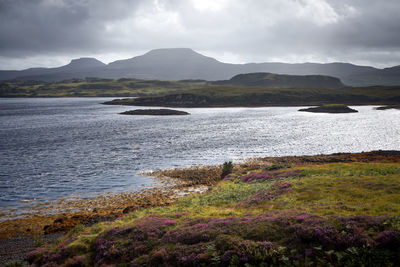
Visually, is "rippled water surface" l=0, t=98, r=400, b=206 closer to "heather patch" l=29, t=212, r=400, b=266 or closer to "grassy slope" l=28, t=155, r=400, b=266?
"grassy slope" l=28, t=155, r=400, b=266

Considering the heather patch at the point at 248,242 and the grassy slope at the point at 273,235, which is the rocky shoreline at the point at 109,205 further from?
the heather patch at the point at 248,242

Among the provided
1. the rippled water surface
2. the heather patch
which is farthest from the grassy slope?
the rippled water surface

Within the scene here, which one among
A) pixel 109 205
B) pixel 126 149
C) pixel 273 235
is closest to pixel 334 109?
pixel 126 149

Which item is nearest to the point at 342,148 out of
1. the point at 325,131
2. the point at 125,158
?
the point at 325,131

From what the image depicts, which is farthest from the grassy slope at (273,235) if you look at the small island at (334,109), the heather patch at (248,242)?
the small island at (334,109)

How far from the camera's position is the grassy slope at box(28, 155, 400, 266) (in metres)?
13.7

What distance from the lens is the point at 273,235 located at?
16156 mm

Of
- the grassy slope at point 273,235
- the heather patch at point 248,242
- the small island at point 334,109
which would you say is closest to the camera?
the heather patch at point 248,242

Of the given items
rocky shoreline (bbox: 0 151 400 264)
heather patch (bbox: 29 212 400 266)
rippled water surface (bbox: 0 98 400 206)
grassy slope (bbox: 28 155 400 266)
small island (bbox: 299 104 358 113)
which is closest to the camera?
heather patch (bbox: 29 212 400 266)

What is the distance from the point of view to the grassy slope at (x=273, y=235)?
13.7 metres

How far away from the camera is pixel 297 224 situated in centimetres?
1652

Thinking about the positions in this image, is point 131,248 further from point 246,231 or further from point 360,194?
point 360,194

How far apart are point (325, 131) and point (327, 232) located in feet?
302

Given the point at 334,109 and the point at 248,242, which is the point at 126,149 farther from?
the point at 334,109
